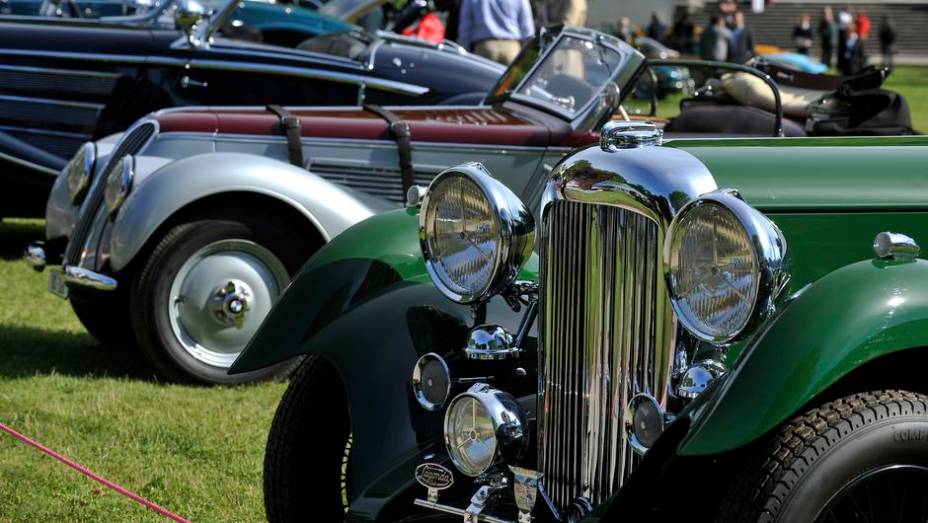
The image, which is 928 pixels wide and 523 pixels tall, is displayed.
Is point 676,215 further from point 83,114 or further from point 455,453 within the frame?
point 83,114

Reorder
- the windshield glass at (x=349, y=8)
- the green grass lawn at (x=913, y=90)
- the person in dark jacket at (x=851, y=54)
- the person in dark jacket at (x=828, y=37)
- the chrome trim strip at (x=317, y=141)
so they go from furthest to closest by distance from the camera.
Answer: the person in dark jacket at (x=828, y=37), the person in dark jacket at (x=851, y=54), the green grass lawn at (x=913, y=90), the windshield glass at (x=349, y=8), the chrome trim strip at (x=317, y=141)

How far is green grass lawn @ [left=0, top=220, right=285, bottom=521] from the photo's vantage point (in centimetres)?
420

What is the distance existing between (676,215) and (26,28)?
7.24 m

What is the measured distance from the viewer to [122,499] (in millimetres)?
4246

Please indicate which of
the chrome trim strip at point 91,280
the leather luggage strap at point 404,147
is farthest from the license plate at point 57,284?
the leather luggage strap at point 404,147

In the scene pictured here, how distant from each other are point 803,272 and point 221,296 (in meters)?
3.23

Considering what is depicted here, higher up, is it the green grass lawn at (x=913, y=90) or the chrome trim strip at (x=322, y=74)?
the chrome trim strip at (x=322, y=74)

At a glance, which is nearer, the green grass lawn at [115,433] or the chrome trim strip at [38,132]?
the green grass lawn at [115,433]

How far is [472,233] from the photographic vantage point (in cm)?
312

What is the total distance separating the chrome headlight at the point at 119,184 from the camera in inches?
229

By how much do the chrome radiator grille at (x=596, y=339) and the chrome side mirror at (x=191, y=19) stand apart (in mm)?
5694

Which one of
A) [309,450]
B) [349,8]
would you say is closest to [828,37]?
[349,8]

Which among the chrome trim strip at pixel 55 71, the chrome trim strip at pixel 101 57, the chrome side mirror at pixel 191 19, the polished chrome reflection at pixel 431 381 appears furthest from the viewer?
the chrome trim strip at pixel 55 71

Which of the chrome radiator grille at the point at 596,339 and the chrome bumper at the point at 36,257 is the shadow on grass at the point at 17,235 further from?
the chrome radiator grille at the point at 596,339
